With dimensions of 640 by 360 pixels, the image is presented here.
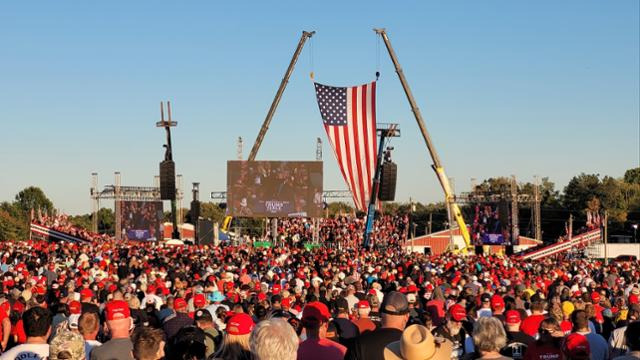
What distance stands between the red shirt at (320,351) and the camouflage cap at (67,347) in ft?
4.79

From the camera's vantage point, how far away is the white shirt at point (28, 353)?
6.13m

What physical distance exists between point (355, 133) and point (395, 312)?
111ft

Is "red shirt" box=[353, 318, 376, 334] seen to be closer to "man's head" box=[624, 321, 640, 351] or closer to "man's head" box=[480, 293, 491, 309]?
"man's head" box=[480, 293, 491, 309]

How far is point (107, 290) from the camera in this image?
14188mm

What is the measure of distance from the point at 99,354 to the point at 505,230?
43695mm

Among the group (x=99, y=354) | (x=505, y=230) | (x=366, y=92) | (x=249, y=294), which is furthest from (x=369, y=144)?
(x=99, y=354)

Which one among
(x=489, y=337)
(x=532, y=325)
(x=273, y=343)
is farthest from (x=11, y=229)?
(x=273, y=343)

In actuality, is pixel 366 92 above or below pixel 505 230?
above

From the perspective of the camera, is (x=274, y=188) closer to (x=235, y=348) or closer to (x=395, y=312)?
(x=395, y=312)

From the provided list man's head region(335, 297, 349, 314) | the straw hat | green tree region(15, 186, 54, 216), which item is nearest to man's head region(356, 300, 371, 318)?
man's head region(335, 297, 349, 314)

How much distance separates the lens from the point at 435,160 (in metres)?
52.4

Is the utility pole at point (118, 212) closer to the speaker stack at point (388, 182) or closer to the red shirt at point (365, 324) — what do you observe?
the speaker stack at point (388, 182)

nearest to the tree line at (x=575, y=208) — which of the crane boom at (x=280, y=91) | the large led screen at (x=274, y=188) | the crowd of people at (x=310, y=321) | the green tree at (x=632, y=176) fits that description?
the green tree at (x=632, y=176)

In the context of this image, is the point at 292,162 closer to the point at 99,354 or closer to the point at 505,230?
the point at 505,230
